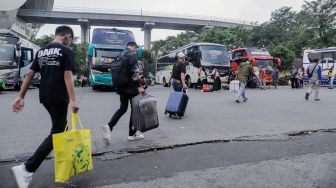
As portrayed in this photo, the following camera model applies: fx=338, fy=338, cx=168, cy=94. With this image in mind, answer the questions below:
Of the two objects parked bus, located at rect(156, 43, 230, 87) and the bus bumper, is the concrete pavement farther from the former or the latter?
parked bus, located at rect(156, 43, 230, 87)

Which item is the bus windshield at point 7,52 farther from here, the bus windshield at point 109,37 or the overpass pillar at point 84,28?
the overpass pillar at point 84,28

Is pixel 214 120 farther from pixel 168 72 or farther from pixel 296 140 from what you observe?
pixel 168 72

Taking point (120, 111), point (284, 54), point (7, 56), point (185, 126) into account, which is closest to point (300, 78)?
point (284, 54)

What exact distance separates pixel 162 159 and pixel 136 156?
0.42 metres

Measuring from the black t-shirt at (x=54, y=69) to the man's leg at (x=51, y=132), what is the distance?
0.10 meters

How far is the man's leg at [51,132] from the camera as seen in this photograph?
3707 millimetres

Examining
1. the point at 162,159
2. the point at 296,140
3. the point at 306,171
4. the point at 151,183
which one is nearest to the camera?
the point at 151,183

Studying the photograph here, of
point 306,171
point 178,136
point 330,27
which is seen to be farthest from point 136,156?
point 330,27

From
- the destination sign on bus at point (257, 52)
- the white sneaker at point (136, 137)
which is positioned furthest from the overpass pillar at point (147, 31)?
the white sneaker at point (136, 137)

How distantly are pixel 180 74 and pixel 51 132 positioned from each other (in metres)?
5.87

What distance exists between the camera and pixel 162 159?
15.7 ft

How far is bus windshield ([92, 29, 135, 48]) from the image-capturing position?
19.4 meters

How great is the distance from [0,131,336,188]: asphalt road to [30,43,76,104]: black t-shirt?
0.98 metres

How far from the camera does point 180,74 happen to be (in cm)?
938
